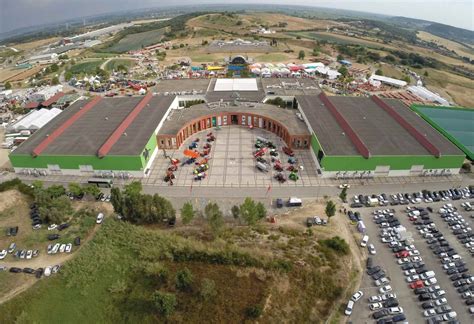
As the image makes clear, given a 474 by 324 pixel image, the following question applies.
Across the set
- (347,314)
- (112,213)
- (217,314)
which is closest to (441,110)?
(347,314)

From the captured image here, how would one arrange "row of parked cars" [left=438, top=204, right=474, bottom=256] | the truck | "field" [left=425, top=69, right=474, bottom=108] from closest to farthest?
"row of parked cars" [left=438, top=204, right=474, bottom=256] → the truck → "field" [left=425, top=69, right=474, bottom=108]

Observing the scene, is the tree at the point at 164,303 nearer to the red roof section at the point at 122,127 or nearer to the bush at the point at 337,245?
the bush at the point at 337,245

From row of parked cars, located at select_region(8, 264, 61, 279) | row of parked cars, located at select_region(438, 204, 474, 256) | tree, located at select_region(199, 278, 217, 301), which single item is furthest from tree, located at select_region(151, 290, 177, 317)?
row of parked cars, located at select_region(438, 204, 474, 256)

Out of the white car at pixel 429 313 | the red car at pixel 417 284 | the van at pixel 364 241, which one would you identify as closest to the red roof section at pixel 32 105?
the van at pixel 364 241

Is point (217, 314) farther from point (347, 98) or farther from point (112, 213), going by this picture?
point (347, 98)

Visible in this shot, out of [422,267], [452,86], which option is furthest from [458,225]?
[452,86]

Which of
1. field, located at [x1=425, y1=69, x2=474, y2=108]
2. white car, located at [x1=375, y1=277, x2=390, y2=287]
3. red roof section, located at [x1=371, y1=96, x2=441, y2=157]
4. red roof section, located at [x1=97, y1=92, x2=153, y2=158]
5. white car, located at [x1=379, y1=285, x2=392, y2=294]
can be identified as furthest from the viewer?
field, located at [x1=425, y1=69, x2=474, y2=108]

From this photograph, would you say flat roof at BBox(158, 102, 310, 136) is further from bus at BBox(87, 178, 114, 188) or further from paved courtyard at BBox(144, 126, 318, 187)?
bus at BBox(87, 178, 114, 188)
